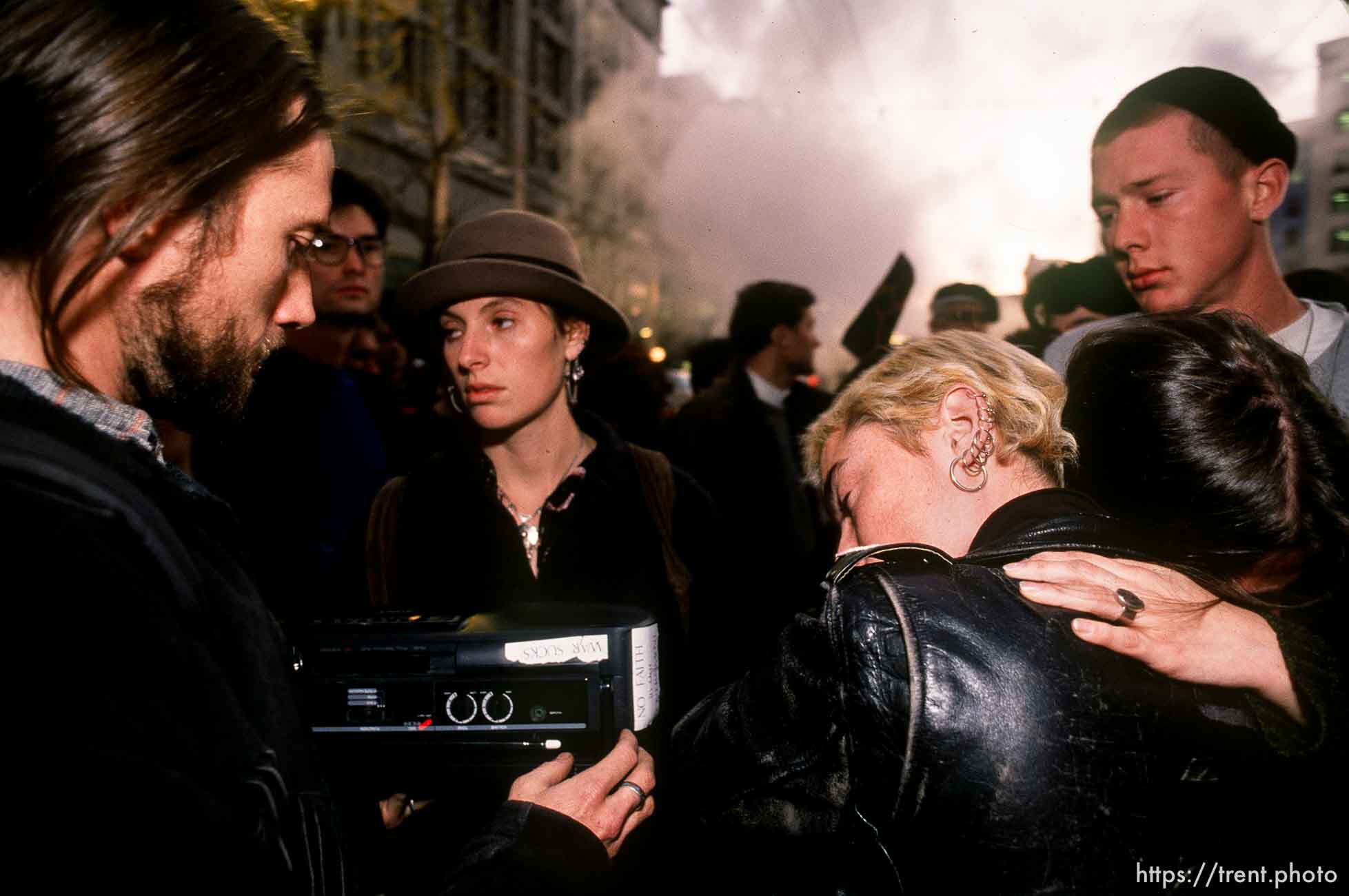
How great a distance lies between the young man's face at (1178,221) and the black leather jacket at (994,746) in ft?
3.40

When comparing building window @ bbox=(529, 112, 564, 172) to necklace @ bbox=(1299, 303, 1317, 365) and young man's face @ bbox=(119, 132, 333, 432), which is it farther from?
young man's face @ bbox=(119, 132, 333, 432)

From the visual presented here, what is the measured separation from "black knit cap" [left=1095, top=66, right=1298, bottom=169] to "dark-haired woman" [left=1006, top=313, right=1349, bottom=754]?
98 centimetres

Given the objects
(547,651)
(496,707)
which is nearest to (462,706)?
(496,707)

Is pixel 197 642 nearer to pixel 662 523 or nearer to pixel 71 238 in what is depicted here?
pixel 71 238

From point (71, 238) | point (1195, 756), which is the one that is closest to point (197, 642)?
point (71, 238)

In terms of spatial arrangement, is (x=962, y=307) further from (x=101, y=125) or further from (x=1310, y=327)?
(x=101, y=125)

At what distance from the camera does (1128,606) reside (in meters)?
1.02

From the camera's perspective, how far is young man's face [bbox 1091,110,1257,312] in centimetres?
183

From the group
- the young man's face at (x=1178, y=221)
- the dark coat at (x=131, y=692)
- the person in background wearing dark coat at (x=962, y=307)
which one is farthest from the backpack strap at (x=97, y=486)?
the person in background wearing dark coat at (x=962, y=307)

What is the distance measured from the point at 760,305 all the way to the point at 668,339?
1352cm

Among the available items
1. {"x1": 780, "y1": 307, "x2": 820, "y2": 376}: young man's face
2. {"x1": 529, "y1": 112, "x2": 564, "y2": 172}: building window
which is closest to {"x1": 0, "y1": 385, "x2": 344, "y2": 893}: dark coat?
{"x1": 780, "y1": 307, "x2": 820, "y2": 376}: young man's face

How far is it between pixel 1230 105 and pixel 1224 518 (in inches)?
51.3

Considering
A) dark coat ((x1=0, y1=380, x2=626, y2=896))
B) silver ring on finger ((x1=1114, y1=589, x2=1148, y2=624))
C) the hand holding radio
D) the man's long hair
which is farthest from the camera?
the hand holding radio

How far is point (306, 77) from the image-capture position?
1.07 metres
